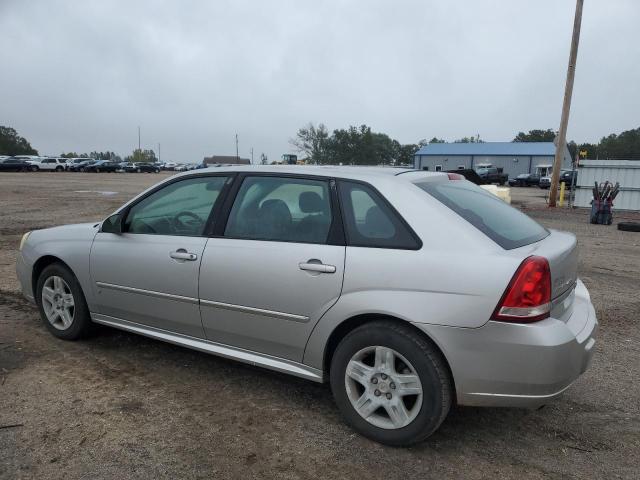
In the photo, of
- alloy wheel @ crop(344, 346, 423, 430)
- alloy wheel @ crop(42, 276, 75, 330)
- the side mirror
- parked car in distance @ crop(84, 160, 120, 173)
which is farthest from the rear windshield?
parked car in distance @ crop(84, 160, 120, 173)

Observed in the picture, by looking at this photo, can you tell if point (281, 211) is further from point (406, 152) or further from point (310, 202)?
point (406, 152)

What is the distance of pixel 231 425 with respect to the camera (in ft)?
10.5

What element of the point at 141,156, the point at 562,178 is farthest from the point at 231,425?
the point at 141,156

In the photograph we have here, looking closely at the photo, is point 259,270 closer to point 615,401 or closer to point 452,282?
point 452,282

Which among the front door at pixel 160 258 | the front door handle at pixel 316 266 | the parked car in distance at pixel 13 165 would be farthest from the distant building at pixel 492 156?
the front door handle at pixel 316 266

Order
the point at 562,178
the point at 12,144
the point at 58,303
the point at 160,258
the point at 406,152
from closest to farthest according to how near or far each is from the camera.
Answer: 1. the point at 160,258
2. the point at 58,303
3. the point at 562,178
4. the point at 12,144
5. the point at 406,152

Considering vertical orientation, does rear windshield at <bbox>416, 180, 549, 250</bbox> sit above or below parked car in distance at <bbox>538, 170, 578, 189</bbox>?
above

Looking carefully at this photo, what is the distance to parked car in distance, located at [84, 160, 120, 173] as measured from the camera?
56094 mm

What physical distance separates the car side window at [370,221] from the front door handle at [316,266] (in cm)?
19

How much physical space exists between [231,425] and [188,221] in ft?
4.87

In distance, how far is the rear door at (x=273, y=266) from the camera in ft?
10.2

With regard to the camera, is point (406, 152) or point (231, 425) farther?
point (406, 152)

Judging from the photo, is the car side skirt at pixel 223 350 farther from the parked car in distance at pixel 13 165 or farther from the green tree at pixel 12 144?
the green tree at pixel 12 144

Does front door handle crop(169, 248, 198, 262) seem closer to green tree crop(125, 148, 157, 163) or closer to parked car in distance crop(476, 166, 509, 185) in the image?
parked car in distance crop(476, 166, 509, 185)
